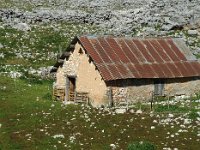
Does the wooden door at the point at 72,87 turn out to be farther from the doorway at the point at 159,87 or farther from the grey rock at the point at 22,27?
the grey rock at the point at 22,27

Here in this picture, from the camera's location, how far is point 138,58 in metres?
41.5

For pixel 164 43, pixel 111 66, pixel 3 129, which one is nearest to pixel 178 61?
pixel 164 43

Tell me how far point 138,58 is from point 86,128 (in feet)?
36.4

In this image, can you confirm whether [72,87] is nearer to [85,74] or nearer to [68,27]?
[85,74]

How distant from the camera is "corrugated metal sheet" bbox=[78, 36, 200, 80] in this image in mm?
39325

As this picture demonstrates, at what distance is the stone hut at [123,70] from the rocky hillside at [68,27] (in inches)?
448

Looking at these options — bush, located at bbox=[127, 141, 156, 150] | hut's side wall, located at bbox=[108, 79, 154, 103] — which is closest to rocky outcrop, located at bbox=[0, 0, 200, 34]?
hut's side wall, located at bbox=[108, 79, 154, 103]

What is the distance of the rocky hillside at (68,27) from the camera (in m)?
60.5

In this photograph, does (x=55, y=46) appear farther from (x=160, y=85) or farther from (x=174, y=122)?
(x=174, y=122)

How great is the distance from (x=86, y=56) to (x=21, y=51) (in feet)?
74.9

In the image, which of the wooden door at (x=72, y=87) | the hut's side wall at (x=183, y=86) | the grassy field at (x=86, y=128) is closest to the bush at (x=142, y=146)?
the grassy field at (x=86, y=128)

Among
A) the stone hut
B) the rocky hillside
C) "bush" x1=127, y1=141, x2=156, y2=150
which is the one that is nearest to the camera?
Result: "bush" x1=127, y1=141, x2=156, y2=150

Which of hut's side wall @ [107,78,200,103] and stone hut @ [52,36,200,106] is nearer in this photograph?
stone hut @ [52,36,200,106]

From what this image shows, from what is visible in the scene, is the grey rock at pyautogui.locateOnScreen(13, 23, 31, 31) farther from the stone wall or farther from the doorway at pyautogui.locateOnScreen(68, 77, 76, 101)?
the doorway at pyautogui.locateOnScreen(68, 77, 76, 101)
